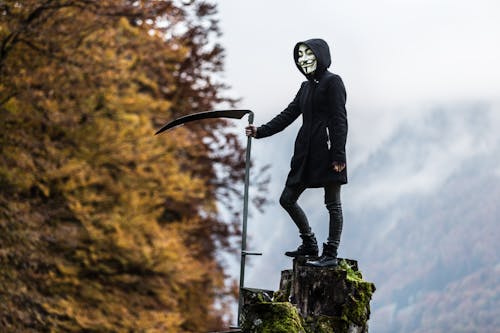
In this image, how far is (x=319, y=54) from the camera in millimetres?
5199

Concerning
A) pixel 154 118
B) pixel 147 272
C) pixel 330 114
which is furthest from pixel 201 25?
pixel 330 114

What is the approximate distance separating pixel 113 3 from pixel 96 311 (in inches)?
210

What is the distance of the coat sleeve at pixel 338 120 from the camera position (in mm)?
5035

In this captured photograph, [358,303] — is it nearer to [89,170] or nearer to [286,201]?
[286,201]

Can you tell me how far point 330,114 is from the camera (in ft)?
17.0

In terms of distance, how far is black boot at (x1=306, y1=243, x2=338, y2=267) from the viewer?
5.15 meters

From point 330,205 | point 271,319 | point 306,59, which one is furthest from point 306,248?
point 306,59

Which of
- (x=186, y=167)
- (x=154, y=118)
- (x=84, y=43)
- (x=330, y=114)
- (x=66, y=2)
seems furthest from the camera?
(x=186, y=167)

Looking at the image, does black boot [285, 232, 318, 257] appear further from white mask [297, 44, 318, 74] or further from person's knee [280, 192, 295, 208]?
white mask [297, 44, 318, 74]

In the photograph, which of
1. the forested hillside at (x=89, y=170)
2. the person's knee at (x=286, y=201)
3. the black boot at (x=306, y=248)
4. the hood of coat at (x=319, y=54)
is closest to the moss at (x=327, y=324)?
the black boot at (x=306, y=248)

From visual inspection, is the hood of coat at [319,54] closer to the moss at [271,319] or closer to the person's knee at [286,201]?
the person's knee at [286,201]

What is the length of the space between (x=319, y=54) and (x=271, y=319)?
1599 mm

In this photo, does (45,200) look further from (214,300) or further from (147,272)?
(214,300)

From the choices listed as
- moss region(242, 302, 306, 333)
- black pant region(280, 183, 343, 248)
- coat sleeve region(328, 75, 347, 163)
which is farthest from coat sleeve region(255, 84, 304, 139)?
moss region(242, 302, 306, 333)
